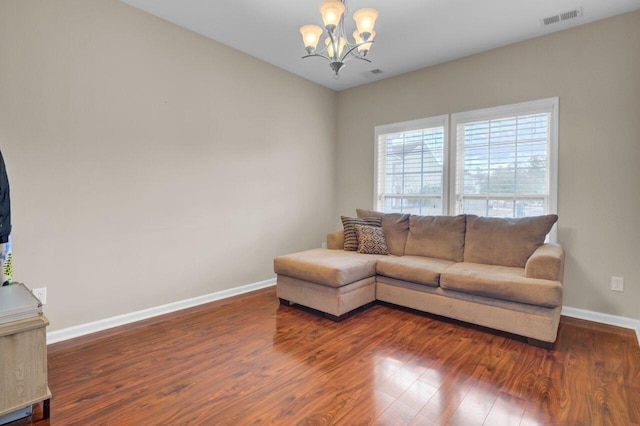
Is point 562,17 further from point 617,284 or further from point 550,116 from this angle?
point 617,284

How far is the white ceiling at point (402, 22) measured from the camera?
283cm

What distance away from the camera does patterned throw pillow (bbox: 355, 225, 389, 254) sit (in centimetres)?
380

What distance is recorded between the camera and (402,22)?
3.12 m

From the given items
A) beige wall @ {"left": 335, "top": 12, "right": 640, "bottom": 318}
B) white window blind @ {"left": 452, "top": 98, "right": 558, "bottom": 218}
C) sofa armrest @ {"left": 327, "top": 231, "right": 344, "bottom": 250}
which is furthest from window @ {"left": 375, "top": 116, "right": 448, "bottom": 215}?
sofa armrest @ {"left": 327, "top": 231, "right": 344, "bottom": 250}

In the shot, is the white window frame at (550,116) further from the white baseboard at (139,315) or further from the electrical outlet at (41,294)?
the electrical outlet at (41,294)

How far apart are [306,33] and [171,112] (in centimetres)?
158

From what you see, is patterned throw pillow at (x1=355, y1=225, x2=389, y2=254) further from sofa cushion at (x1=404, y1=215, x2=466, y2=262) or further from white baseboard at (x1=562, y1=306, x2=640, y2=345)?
white baseboard at (x1=562, y1=306, x2=640, y2=345)

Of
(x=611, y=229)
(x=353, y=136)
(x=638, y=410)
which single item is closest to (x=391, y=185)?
(x=353, y=136)

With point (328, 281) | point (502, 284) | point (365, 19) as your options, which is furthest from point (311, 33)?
point (502, 284)

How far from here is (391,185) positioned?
15.3ft

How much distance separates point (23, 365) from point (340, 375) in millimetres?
1715

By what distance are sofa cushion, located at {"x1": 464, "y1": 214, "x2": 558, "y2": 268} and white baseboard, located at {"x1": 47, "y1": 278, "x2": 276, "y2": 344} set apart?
2.52 metres

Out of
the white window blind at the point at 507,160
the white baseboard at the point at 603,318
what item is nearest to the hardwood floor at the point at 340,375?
the white baseboard at the point at 603,318

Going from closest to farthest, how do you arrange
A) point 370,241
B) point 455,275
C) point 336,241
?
1. point 455,275
2. point 370,241
3. point 336,241
